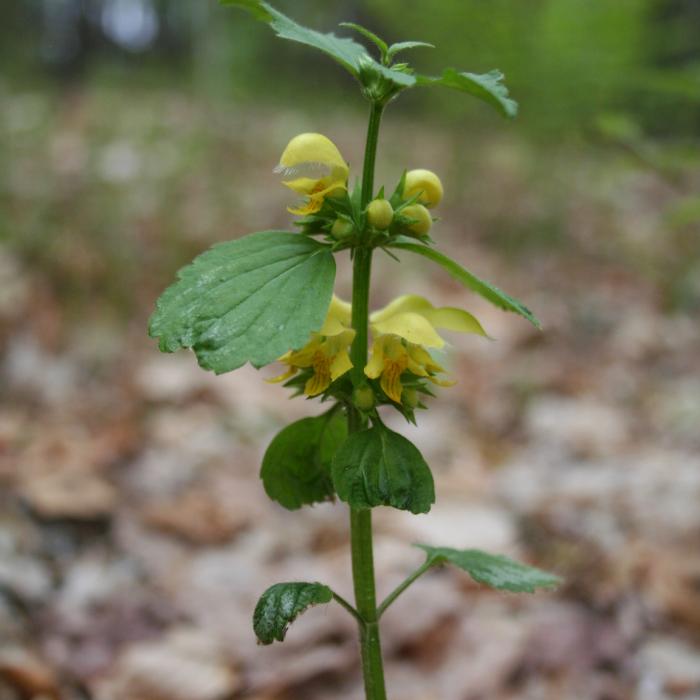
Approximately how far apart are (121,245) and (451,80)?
3035 millimetres

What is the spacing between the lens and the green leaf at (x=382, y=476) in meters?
0.82

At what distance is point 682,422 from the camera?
113 inches

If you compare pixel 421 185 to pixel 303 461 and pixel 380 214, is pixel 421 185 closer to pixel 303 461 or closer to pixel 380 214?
pixel 380 214

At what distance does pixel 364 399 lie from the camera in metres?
0.87

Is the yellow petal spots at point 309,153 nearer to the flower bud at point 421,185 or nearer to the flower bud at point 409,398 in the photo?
the flower bud at point 421,185

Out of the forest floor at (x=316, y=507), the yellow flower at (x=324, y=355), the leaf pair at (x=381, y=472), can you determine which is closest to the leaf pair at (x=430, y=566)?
the leaf pair at (x=381, y=472)

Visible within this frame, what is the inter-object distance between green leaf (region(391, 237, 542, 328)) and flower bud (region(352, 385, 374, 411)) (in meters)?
0.15

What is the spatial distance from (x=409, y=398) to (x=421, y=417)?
2.07m

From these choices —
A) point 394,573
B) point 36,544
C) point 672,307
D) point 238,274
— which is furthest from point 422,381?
point 672,307

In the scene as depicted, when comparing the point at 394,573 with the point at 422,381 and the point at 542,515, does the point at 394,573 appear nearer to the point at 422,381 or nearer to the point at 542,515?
the point at 542,515

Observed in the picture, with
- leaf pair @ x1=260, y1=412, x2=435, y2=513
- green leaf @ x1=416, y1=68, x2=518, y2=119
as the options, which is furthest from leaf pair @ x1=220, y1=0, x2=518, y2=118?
leaf pair @ x1=260, y1=412, x2=435, y2=513

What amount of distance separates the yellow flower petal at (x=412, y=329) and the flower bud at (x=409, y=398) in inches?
2.2

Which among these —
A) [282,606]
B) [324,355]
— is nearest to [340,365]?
[324,355]

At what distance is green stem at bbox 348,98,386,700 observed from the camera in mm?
857
